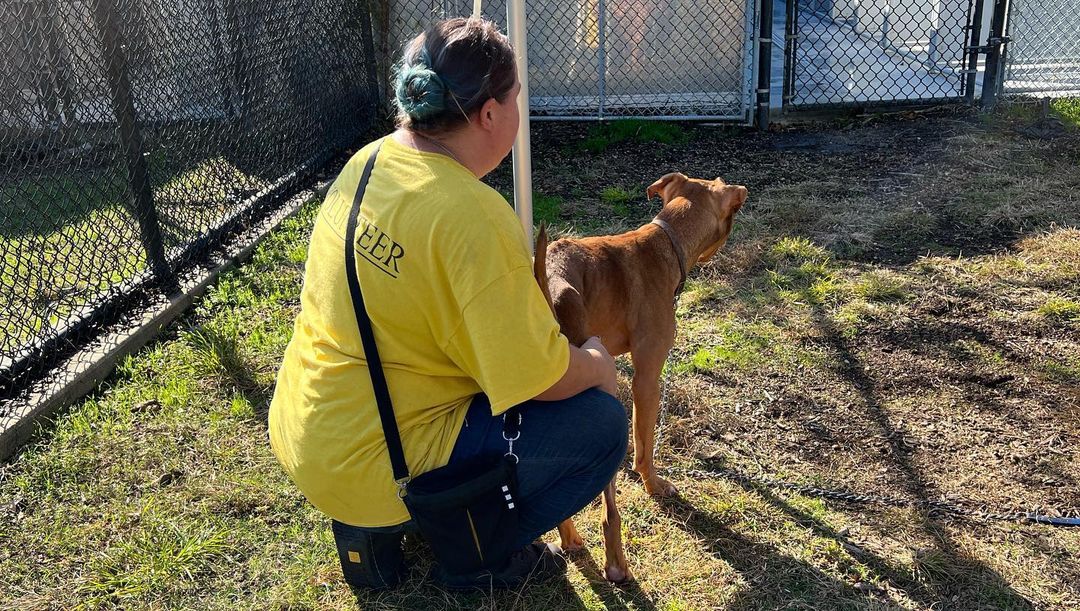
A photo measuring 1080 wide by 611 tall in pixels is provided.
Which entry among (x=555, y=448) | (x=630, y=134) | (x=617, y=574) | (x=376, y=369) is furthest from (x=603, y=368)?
(x=630, y=134)

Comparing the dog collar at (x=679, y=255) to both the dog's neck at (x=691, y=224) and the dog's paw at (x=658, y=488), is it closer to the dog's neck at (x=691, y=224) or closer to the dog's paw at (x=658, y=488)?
the dog's neck at (x=691, y=224)

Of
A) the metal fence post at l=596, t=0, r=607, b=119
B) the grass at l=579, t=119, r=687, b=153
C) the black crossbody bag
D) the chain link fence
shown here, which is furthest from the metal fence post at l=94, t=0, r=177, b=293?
the metal fence post at l=596, t=0, r=607, b=119

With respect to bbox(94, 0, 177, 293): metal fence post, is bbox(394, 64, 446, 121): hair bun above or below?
above

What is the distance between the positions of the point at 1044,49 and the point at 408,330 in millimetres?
8948

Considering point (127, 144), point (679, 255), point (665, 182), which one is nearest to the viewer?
point (679, 255)

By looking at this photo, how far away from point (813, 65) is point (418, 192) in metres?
8.10

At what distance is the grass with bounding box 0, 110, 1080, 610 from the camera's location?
2.83 metres

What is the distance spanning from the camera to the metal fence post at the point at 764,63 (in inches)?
300

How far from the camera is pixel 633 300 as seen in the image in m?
3.23

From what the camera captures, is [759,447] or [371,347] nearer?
[371,347]

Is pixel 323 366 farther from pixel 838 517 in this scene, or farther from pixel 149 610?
pixel 838 517

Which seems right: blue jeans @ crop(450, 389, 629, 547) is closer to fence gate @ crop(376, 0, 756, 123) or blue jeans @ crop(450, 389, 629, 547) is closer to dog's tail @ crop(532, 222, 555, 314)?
dog's tail @ crop(532, 222, 555, 314)

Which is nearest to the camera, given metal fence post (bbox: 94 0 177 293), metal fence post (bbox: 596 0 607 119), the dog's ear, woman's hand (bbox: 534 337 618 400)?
woman's hand (bbox: 534 337 618 400)

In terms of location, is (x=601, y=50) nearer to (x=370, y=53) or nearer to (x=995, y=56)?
(x=370, y=53)
